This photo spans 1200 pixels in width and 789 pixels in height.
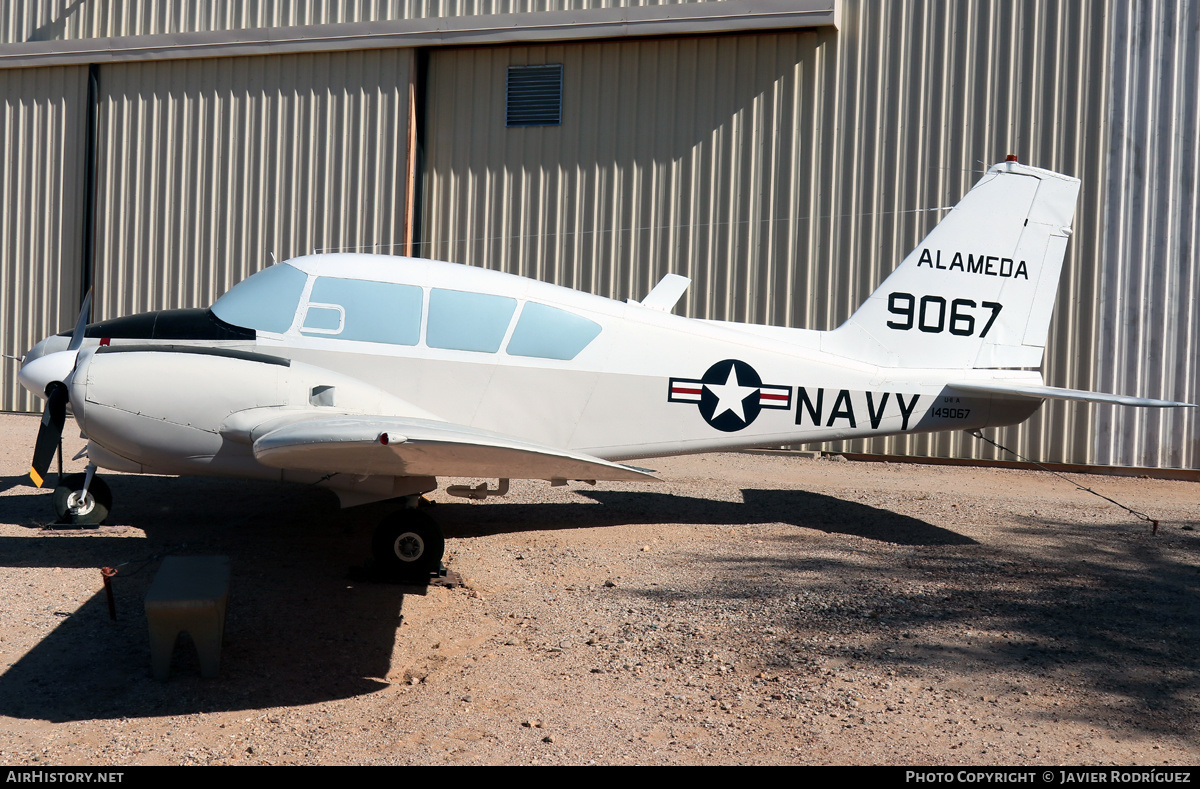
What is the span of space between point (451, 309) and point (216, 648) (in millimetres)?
2966

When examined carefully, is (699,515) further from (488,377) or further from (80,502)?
(80,502)

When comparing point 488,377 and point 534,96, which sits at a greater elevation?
point 534,96

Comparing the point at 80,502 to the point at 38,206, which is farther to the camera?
the point at 38,206

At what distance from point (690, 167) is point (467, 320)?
20.7ft

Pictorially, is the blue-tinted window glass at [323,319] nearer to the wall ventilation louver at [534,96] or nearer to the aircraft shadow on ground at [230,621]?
the aircraft shadow on ground at [230,621]

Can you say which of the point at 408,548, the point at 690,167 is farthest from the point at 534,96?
the point at 408,548

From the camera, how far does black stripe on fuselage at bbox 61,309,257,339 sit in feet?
19.8

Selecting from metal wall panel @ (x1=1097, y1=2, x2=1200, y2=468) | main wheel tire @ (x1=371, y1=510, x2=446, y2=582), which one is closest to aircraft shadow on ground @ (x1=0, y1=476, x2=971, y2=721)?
main wheel tire @ (x1=371, y1=510, x2=446, y2=582)

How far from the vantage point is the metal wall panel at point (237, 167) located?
12375mm

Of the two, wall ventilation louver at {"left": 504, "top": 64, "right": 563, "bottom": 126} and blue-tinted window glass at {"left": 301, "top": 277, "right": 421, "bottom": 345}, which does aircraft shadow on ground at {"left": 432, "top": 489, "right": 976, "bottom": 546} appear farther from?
wall ventilation louver at {"left": 504, "top": 64, "right": 563, "bottom": 126}

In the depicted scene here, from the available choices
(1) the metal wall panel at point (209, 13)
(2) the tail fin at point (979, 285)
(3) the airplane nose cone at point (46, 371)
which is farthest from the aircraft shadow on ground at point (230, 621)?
(1) the metal wall panel at point (209, 13)

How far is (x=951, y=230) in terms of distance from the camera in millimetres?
7520

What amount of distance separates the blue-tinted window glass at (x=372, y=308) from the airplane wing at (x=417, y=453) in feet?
5.37

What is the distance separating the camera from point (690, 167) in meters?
11.7
